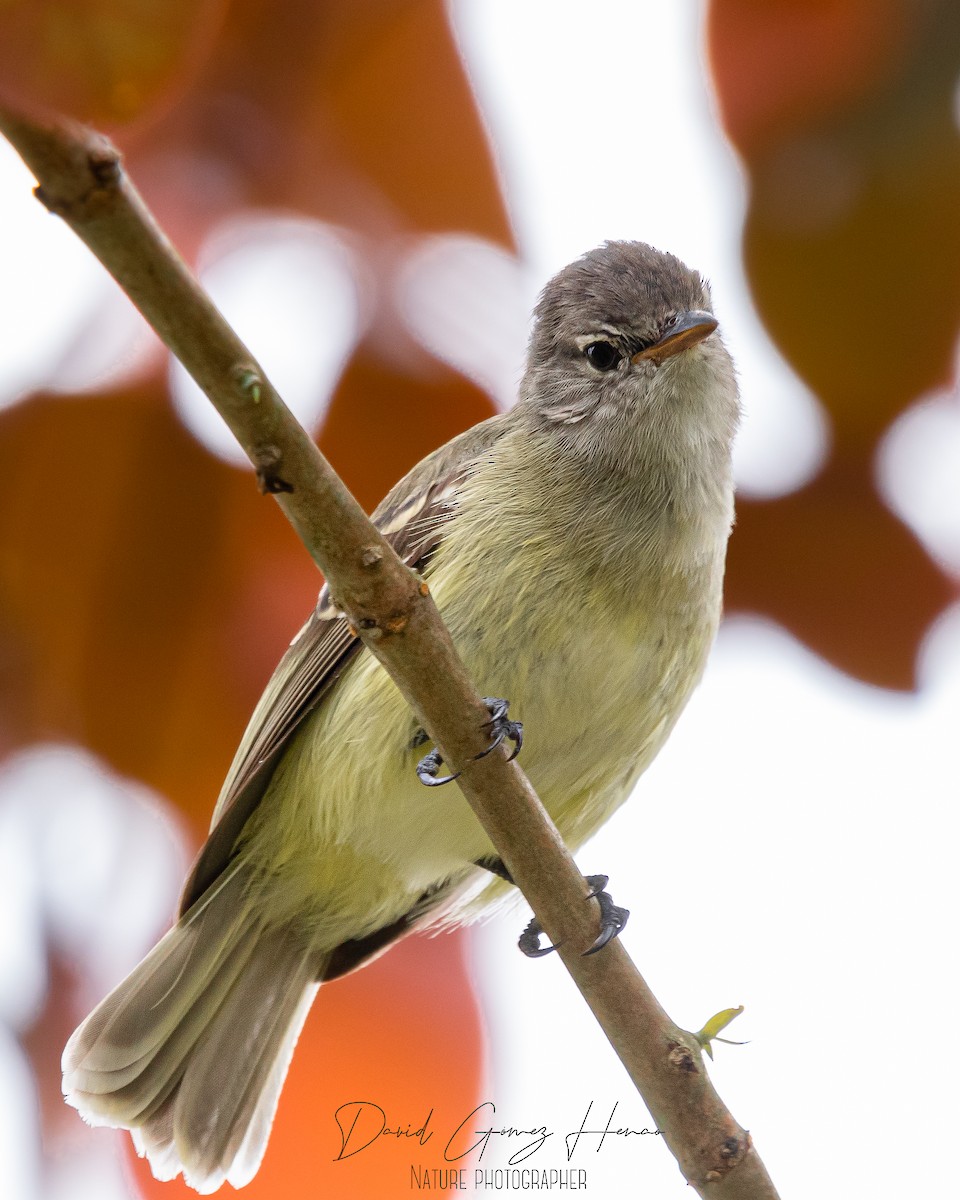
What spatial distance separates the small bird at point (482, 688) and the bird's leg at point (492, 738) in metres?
0.03

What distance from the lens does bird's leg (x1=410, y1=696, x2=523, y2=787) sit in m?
1.85

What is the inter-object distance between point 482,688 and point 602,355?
1045 mm

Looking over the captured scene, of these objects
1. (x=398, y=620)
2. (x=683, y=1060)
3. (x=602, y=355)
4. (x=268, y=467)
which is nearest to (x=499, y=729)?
(x=398, y=620)

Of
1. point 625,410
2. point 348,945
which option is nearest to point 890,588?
point 625,410

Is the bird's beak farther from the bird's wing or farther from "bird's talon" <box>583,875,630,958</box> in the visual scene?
"bird's talon" <box>583,875,630,958</box>

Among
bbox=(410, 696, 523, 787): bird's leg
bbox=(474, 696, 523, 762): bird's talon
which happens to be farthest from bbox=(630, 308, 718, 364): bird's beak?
bbox=(474, 696, 523, 762): bird's talon

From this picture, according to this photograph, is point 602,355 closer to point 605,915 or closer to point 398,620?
point 605,915

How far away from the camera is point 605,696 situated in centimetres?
275

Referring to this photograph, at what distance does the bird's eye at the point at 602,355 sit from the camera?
127 inches

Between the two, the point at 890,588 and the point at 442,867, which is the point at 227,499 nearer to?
the point at 890,588

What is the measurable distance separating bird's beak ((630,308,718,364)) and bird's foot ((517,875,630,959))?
1273mm

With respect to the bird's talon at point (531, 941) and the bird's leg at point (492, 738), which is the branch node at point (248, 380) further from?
the bird's talon at point (531, 941)

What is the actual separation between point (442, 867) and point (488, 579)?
2.70 feet

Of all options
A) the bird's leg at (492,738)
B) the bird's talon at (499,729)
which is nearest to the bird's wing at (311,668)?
the bird's leg at (492,738)
